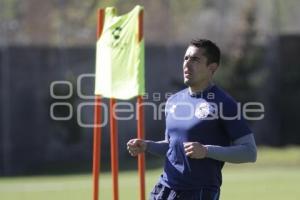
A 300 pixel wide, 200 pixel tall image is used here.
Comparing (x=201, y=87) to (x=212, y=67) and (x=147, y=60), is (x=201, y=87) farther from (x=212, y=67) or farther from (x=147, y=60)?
(x=147, y=60)

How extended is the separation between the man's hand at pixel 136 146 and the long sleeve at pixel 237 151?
639 millimetres

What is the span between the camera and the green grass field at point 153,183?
15.5 metres

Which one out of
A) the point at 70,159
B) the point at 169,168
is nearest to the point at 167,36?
the point at 70,159

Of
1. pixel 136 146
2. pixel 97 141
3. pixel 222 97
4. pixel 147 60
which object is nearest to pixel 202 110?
pixel 222 97

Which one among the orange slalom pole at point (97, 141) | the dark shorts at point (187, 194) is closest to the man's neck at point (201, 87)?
the dark shorts at point (187, 194)

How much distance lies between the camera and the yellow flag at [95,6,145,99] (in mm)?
8609

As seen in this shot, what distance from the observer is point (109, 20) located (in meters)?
8.84

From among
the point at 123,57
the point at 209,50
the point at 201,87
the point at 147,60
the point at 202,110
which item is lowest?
the point at 202,110

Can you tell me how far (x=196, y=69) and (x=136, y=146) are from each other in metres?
0.71

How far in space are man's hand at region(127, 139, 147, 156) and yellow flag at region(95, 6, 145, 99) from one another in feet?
7.63

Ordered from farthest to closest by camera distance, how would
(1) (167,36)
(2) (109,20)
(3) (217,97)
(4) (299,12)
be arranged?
1. (4) (299,12)
2. (1) (167,36)
3. (2) (109,20)
4. (3) (217,97)

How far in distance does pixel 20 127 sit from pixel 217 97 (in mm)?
18841

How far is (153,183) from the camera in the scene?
17375 millimetres

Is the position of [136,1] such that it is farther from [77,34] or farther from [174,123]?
[174,123]
